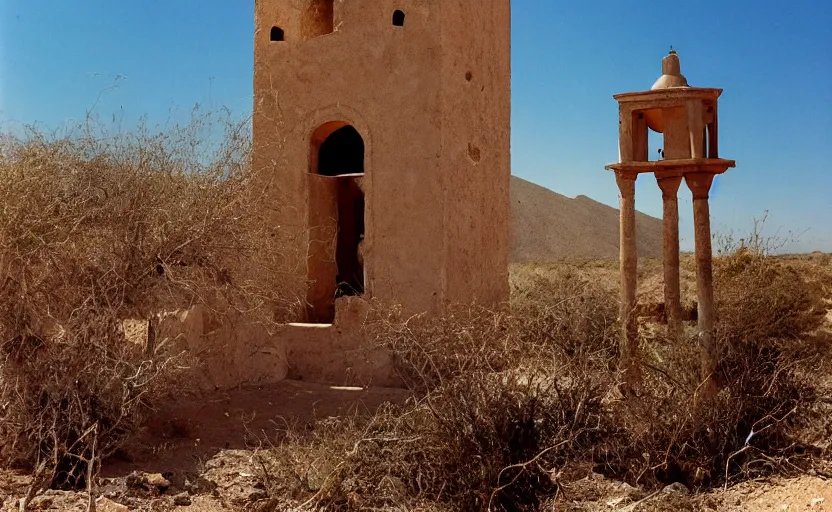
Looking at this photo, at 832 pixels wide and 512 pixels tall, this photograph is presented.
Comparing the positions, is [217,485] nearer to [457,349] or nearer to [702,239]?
[457,349]

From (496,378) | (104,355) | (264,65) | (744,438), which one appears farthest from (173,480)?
(264,65)

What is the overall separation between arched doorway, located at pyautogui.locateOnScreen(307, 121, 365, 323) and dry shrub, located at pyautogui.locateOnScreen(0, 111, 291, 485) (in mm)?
2438

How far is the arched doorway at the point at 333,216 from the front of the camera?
11.0m

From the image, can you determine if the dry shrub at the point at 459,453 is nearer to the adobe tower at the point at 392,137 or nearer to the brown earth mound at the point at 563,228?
the adobe tower at the point at 392,137

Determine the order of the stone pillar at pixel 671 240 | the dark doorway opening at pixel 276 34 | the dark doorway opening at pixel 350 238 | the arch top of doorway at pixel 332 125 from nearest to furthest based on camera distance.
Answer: the stone pillar at pixel 671 240 → the arch top of doorway at pixel 332 125 → the dark doorway opening at pixel 276 34 → the dark doorway opening at pixel 350 238

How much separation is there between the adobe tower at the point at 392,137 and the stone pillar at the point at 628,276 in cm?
224

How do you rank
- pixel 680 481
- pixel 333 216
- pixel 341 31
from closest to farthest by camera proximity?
pixel 680 481
pixel 341 31
pixel 333 216

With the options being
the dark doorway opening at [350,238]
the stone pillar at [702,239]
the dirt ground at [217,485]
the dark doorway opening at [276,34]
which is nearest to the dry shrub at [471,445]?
the dirt ground at [217,485]

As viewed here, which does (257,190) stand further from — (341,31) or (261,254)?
(341,31)

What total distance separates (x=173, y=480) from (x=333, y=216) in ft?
17.1

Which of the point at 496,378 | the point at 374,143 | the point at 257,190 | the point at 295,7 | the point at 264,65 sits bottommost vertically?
the point at 496,378

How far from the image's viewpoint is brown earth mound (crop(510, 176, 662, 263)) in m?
40.2

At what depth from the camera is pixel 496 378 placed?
6496 millimetres

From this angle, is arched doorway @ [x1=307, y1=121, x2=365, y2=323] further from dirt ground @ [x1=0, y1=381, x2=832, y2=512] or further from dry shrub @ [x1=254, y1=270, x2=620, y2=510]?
dry shrub @ [x1=254, y1=270, x2=620, y2=510]
